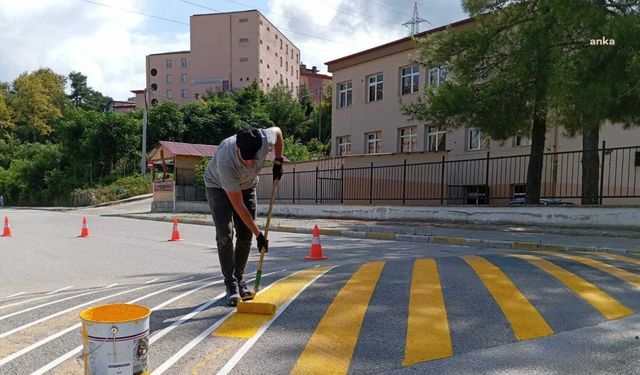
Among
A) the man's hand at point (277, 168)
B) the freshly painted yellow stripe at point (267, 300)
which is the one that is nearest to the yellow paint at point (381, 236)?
the freshly painted yellow stripe at point (267, 300)

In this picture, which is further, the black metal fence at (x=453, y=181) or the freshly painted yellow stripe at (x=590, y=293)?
the black metal fence at (x=453, y=181)

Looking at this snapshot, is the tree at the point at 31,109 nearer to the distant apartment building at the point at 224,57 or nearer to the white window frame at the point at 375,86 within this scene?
the distant apartment building at the point at 224,57

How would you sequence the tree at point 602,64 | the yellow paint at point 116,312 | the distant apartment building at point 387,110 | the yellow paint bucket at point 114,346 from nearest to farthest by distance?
the yellow paint bucket at point 114,346 < the yellow paint at point 116,312 < the tree at point 602,64 < the distant apartment building at point 387,110

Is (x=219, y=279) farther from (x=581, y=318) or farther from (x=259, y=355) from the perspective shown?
(x=581, y=318)

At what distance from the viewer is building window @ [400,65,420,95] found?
27.8 metres

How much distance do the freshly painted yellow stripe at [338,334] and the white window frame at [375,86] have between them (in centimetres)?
2529

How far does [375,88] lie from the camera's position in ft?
100

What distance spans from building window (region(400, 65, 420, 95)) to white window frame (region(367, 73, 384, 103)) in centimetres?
156

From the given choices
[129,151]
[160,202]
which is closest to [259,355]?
[160,202]

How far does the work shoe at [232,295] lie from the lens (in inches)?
190

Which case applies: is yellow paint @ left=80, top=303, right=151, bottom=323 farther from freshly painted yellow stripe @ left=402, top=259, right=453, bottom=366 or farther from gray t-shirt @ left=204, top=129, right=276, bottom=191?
freshly painted yellow stripe @ left=402, top=259, right=453, bottom=366

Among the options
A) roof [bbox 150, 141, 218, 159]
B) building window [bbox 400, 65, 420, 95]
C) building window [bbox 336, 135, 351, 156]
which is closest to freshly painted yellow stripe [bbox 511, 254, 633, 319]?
building window [bbox 400, 65, 420, 95]

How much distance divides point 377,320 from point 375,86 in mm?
27194

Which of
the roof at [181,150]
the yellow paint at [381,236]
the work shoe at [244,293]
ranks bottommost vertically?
the yellow paint at [381,236]
